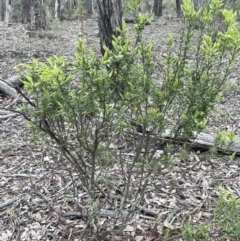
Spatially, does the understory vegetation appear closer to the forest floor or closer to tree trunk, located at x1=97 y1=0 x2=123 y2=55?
the forest floor

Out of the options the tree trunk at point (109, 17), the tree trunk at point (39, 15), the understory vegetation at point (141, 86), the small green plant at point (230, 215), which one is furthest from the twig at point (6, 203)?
the tree trunk at point (39, 15)

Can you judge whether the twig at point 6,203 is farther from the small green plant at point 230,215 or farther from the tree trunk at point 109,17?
the tree trunk at point 109,17

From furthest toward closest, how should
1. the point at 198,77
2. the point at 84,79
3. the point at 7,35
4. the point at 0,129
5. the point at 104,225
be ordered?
1. the point at 7,35
2. the point at 0,129
3. the point at 104,225
4. the point at 198,77
5. the point at 84,79

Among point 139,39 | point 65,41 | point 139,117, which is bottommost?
point 65,41

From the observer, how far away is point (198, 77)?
2.42 metres

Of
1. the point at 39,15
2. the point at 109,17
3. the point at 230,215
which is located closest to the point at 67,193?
the point at 230,215

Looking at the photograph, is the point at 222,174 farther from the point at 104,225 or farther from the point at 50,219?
the point at 50,219

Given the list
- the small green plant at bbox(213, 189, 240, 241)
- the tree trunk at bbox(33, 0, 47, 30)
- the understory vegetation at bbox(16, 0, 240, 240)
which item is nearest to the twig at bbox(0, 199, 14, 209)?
the understory vegetation at bbox(16, 0, 240, 240)

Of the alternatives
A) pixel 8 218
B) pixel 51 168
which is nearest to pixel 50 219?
pixel 8 218

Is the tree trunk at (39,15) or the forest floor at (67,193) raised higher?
the tree trunk at (39,15)

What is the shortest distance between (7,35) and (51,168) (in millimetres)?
9201

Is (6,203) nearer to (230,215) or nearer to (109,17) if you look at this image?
(230,215)

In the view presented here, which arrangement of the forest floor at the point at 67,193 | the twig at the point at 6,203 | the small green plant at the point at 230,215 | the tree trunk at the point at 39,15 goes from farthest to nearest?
the tree trunk at the point at 39,15 → the twig at the point at 6,203 → the forest floor at the point at 67,193 → the small green plant at the point at 230,215

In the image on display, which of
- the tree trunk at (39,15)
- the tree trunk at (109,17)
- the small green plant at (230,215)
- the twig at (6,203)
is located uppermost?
the tree trunk at (109,17)
